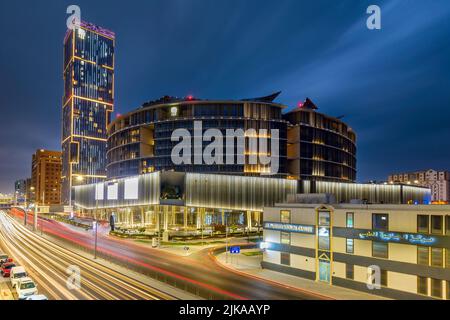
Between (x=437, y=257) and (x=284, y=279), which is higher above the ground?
(x=437, y=257)

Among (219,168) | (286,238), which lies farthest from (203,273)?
(219,168)

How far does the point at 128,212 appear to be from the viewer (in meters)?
108

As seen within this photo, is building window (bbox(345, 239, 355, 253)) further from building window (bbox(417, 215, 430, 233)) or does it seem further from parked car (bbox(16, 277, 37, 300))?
parked car (bbox(16, 277, 37, 300))

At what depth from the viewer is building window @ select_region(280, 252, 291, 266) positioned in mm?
42122

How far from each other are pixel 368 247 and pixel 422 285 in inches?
233

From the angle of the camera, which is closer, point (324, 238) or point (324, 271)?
point (324, 271)

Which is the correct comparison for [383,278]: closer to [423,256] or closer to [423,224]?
[423,256]

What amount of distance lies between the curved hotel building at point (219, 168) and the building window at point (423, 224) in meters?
57.0

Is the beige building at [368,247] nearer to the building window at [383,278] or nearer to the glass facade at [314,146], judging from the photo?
the building window at [383,278]

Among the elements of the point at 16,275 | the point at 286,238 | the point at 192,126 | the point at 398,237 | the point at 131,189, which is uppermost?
the point at 192,126

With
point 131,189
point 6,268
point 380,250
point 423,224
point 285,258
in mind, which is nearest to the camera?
point 423,224

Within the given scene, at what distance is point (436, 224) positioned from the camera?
101 feet

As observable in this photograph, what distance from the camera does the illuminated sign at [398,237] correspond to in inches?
1218
